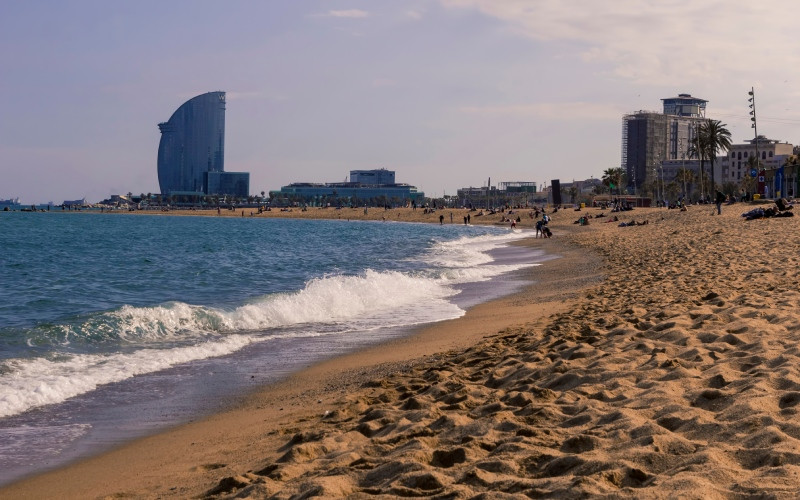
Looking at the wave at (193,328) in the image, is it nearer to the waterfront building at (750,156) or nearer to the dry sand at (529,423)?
the dry sand at (529,423)

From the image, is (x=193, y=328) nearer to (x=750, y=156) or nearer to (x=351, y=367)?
(x=351, y=367)

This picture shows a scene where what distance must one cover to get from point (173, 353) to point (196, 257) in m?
27.7

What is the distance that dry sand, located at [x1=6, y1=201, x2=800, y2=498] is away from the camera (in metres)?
4.48

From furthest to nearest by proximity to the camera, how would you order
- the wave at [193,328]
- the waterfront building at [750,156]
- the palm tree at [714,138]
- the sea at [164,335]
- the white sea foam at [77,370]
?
the waterfront building at [750,156]
the palm tree at [714,138]
the wave at [193,328]
the white sea foam at [77,370]
the sea at [164,335]

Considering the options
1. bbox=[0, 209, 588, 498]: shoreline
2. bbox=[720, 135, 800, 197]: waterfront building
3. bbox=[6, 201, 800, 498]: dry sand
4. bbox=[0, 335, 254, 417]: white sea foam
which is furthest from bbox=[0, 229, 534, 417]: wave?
bbox=[720, 135, 800, 197]: waterfront building

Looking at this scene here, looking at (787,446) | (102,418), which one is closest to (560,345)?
(787,446)

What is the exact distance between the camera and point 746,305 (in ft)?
32.2

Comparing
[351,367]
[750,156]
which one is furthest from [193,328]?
[750,156]

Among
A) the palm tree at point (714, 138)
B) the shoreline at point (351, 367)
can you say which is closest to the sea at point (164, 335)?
the shoreline at point (351, 367)

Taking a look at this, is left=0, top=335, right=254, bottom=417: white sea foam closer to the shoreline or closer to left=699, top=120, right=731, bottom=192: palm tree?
the shoreline

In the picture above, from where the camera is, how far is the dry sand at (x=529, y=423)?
448cm

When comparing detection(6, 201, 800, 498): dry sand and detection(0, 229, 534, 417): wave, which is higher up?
detection(6, 201, 800, 498): dry sand

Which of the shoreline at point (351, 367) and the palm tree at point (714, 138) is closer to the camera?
the shoreline at point (351, 367)

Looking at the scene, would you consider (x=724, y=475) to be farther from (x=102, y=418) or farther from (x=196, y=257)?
(x=196, y=257)
